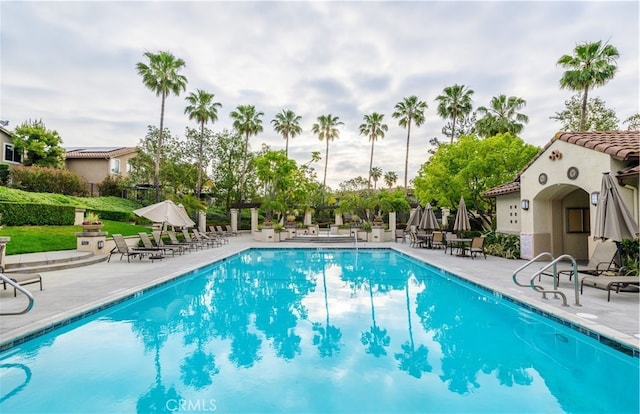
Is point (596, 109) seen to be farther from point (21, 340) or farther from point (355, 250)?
point (21, 340)

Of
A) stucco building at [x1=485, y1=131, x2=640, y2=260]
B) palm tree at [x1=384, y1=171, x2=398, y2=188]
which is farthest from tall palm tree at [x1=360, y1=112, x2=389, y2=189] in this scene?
stucco building at [x1=485, y1=131, x2=640, y2=260]

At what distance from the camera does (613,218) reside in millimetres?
7664

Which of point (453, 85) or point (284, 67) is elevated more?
point (453, 85)

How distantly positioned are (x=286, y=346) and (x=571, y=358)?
428 centimetres

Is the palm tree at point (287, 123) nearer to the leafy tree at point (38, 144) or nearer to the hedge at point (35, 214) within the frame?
the leafy tree at point (38, 144)

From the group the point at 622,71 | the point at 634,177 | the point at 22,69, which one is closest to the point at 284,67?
the point at 22,69

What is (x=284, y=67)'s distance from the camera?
18797 millimetres

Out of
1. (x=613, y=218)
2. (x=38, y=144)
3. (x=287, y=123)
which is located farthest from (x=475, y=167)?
(x=38, y=144)

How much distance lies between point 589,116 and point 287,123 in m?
28.5

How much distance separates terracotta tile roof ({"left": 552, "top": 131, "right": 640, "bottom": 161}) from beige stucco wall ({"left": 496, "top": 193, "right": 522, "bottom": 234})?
13.4 ft

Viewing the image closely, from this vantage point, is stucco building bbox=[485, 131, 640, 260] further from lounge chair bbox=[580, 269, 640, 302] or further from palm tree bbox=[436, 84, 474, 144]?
palm tree bbox=[436, 84, 474, 144]

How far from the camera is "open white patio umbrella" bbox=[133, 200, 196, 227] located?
49.1ft

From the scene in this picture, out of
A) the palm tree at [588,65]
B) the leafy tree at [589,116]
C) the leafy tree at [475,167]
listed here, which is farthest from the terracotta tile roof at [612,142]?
the leafy tree at [589,116]

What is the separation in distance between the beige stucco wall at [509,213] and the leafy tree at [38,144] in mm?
32662
